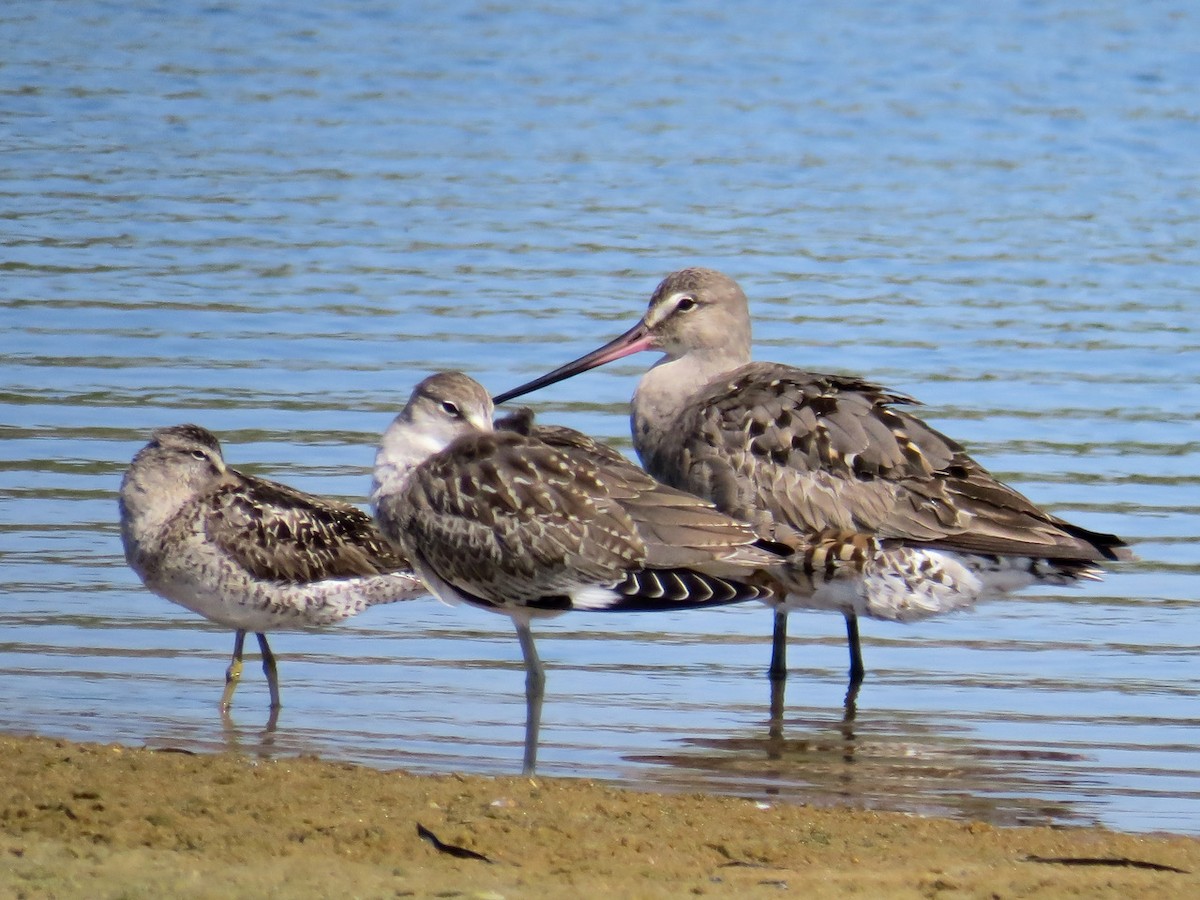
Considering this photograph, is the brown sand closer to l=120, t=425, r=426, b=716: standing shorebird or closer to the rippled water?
the rippled water

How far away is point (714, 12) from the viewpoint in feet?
79.0

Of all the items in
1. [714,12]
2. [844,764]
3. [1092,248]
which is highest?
[714,12]

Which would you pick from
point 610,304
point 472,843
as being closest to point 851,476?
point 472,843

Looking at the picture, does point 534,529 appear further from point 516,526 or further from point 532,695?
point 532,695

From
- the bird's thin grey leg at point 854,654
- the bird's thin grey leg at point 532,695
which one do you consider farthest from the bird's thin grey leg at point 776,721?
the bird's thin grey leg at point 532,695

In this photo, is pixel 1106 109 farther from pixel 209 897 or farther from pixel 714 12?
pixel 209 897

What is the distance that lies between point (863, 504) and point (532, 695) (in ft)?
5.37

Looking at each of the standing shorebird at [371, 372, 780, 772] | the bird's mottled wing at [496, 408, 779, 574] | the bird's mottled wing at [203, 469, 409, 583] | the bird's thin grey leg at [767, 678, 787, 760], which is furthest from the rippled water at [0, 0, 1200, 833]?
the bird's mottled wing at [496, 408, 779, 574]

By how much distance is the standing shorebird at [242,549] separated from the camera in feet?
23.7

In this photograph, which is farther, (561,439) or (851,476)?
(851,476)

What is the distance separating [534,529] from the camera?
6.36 m

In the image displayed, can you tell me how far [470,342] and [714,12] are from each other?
12525 mm

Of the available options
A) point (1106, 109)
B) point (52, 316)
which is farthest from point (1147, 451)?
point (1106, 109)

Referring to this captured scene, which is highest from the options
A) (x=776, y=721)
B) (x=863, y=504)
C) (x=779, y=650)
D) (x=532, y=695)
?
(x=863, y=504)
